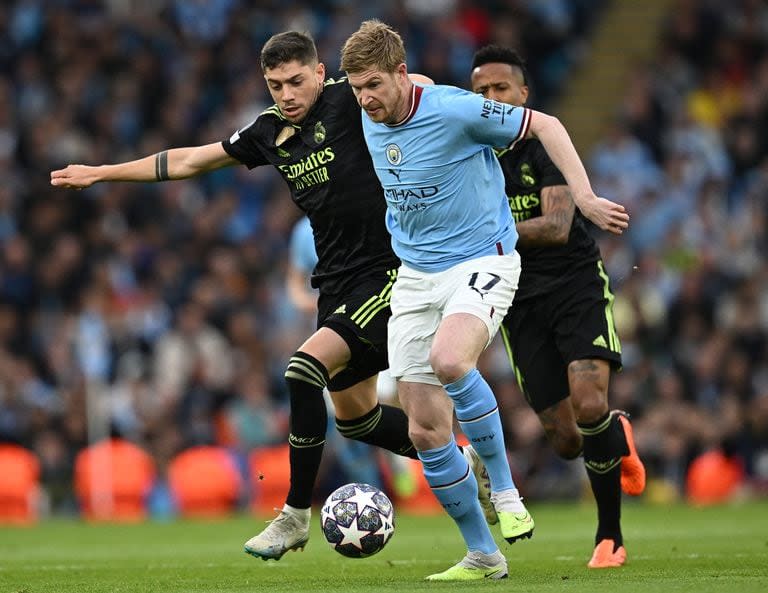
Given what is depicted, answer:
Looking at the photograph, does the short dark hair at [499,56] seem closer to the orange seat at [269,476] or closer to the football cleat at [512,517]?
the football cleat at [512,517]

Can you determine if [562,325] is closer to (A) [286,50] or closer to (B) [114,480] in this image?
(A) [286,50]

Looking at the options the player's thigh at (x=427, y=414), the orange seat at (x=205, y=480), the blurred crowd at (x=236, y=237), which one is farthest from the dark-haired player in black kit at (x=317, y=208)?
the blurred crowd at (x=236, y=237)

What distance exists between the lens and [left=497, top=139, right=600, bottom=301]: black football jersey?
952 cm

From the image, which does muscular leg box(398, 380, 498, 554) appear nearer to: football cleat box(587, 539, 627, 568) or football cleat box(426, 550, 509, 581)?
football cleat box(426, 550, 509, 581)

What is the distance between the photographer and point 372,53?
7.94 metres

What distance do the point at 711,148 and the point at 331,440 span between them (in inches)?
294

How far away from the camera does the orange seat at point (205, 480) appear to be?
55.7ft

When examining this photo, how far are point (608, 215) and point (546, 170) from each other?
1.73m

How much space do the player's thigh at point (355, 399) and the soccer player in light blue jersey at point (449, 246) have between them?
1.07m

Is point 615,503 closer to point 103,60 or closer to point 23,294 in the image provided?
point 23,294

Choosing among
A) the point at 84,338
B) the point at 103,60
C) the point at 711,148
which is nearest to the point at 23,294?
the point at 84,338

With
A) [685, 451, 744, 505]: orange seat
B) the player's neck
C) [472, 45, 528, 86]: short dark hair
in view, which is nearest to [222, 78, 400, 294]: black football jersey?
the player's neck

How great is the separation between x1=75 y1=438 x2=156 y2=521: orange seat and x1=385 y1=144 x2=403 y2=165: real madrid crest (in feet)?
30.8

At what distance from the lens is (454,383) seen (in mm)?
7848
